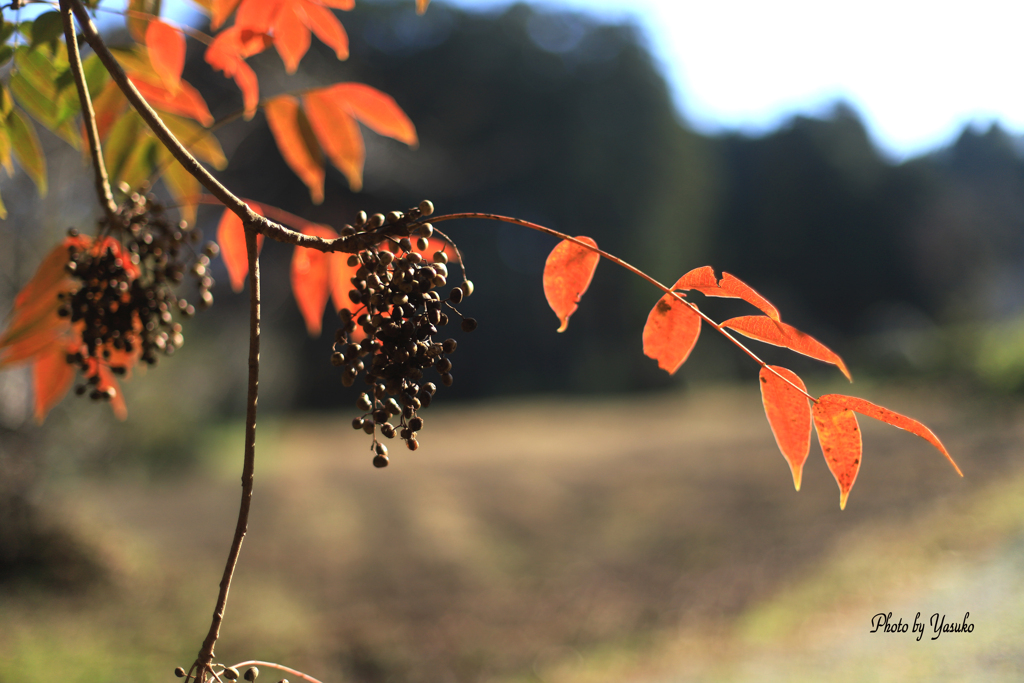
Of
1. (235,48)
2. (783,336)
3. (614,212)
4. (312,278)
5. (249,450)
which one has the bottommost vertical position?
(249,450)

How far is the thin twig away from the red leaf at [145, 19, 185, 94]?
0.24 ft

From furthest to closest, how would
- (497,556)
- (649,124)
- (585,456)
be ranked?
(649,124) → (585,456) → (497,556)

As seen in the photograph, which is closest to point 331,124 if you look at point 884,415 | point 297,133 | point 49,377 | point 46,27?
point 297,133

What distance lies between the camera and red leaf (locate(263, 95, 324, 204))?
2.28 feet

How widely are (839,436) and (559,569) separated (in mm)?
2663

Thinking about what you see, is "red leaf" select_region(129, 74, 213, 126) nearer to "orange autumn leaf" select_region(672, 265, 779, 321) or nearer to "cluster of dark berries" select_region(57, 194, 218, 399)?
"cluster of dark berries" select_region(57, 194, 218, 399)

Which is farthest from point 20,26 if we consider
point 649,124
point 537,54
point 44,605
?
point 649,124

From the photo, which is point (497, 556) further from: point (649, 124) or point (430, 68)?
point (649, 124)

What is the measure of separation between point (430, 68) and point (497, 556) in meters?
6.28

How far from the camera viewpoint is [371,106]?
68cm

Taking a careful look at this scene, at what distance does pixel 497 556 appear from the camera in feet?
10.1

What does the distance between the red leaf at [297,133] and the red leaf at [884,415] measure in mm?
516

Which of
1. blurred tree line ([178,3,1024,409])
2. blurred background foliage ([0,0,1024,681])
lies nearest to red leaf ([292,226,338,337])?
blurred background foliage ([0,0,1024,681])

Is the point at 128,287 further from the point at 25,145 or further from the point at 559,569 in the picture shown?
the point at 559,569
